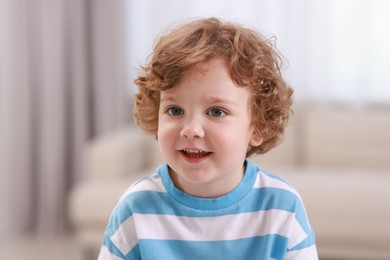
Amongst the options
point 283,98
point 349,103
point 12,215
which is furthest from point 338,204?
point 12,215

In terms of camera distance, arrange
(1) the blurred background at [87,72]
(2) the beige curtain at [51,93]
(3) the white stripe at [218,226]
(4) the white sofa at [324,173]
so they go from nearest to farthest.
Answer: (3) the white stripe at [218,226]
(4) the white sofa at [324,173]
(1) the blurred background at [87,72]
(2) the beige curtain at [51,93]

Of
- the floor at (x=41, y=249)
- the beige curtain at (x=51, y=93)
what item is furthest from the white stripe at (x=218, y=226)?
the beige curtain at (x=51, y=93)

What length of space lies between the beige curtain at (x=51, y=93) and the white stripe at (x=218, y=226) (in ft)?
8.82

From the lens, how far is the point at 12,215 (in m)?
4.02

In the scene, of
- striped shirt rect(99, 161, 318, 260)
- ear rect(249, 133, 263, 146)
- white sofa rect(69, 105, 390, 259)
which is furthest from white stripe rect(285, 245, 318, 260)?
white sofa rect(69, 105, 390, 259)

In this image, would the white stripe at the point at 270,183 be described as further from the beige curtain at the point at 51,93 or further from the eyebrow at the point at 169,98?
the beige curtain at the point at 51,93

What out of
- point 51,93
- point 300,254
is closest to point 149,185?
point 300,254

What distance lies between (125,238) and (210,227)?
169 mm

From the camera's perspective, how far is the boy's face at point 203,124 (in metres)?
1.26

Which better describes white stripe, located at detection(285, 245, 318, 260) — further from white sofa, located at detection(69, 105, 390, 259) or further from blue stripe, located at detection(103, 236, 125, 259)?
white sofa, located at detection(69, 105, 390, 259)

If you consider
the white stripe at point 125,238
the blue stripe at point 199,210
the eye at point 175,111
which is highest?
the eye at point 175,111

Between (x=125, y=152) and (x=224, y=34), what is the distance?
2171 millimetres

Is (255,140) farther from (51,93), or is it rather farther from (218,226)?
(51,93)

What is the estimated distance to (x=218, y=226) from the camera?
1.34m
